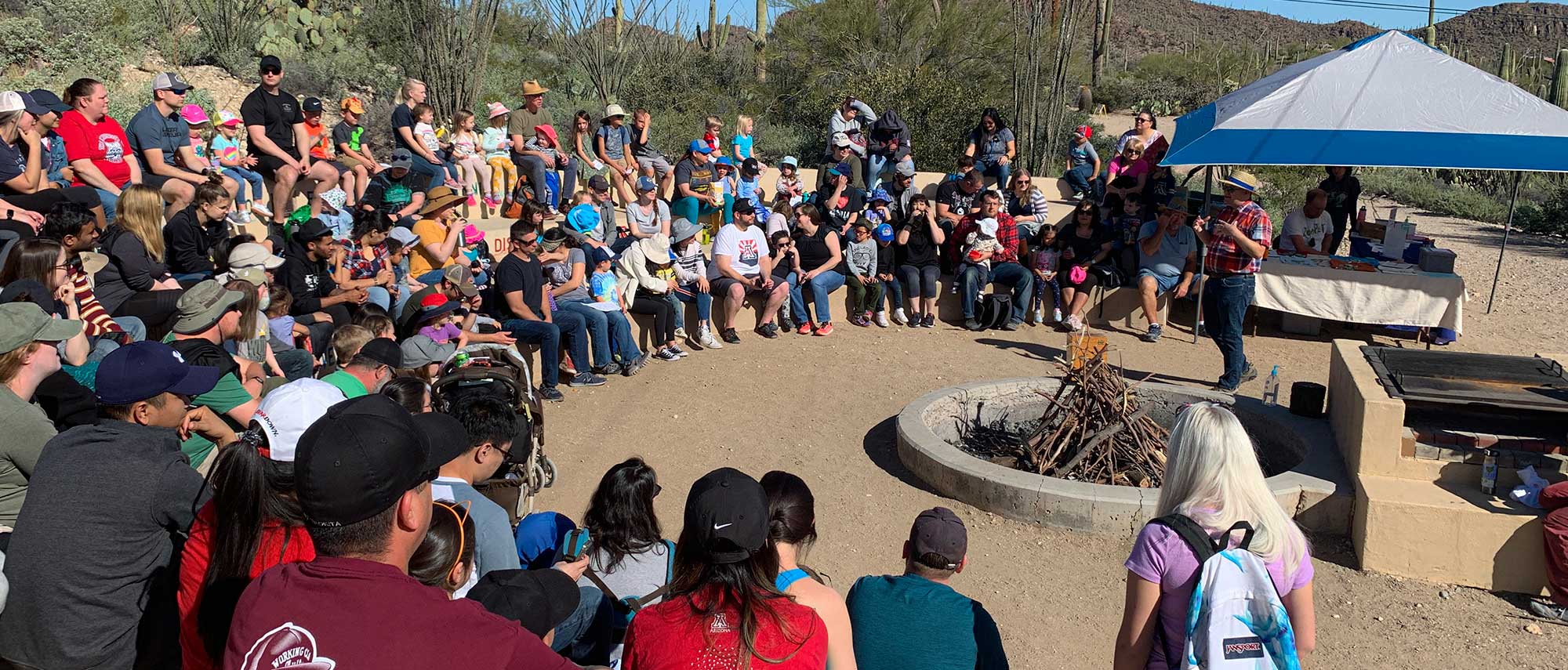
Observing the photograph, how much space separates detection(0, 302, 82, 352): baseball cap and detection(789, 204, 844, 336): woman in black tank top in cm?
700

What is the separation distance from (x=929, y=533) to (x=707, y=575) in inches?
35.8

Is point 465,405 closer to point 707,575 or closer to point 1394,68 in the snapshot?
point 707,575

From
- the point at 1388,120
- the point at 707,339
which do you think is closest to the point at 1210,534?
the point at 707,339

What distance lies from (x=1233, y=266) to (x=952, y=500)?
3.45 metres

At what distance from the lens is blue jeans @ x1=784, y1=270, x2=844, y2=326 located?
10523 mm

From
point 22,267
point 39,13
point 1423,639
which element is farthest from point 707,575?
point 39,13

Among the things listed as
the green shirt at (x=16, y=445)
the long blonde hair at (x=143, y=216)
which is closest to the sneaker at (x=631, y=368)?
the long blonde hair at (x=143, y=216)

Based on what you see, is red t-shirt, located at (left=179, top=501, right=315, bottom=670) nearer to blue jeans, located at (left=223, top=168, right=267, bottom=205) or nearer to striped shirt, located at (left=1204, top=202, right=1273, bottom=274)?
blue jeans, located at (left=223, top=168, right=267, bottom=205)

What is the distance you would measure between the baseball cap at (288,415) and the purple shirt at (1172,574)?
2.46m

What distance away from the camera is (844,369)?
9.32m

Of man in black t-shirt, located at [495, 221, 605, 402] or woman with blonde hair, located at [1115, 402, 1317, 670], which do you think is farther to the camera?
man in black t-shirt, located at [495, 221, 605, 402]

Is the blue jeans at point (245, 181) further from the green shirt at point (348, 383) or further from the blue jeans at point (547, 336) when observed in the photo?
the green shirt at point (348, 383)

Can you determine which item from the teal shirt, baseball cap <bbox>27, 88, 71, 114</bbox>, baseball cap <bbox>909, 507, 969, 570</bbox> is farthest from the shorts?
the teal shirt

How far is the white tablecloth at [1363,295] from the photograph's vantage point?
9.88 meters
